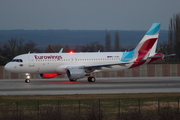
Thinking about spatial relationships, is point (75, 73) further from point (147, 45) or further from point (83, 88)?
point (147, 45)

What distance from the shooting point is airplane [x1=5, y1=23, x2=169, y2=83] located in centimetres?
4891

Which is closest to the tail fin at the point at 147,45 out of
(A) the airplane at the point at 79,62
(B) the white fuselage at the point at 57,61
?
(A) the airplane at the point at 79,62

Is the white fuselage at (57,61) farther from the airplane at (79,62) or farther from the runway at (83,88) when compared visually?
the runway at (83,88)

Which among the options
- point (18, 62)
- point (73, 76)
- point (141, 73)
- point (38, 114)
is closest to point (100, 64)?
point (73, 76)

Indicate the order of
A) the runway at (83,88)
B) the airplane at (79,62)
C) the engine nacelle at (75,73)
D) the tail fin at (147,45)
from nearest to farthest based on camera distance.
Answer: the runway at (83,88), the engine nacelle at (75,73), the airplane at (79,62), the tail fin at (147,45)

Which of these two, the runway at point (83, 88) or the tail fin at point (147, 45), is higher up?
the tail fin at point (147, 45)

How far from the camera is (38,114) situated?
21.4 m

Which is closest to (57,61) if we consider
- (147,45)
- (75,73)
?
(75,73)

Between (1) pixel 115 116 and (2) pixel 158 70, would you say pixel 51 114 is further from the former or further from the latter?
(2) pixel 158 70

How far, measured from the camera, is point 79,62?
52188 mm

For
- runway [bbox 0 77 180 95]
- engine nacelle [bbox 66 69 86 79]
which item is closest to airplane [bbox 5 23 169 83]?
engine nacelle [bbox 66 69 86 79]

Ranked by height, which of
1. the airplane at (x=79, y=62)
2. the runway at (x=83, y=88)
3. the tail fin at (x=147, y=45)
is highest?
the tail fin at (x=147, y=45)

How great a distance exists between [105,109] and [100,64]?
86.8 feet

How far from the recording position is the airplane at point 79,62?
48.9 meters
